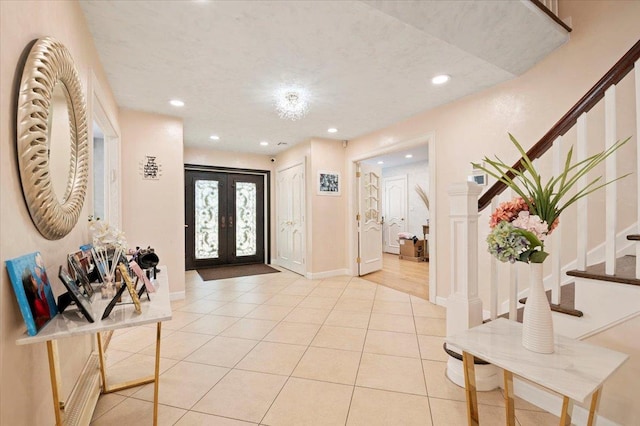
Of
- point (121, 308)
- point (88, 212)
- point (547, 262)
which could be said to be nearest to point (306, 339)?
point (121, 308)

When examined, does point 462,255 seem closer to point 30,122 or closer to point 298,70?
point 298,70

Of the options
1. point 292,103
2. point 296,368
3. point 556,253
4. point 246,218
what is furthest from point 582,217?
point 246,218

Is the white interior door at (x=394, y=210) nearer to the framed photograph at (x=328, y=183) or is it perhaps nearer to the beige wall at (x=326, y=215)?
the beige wall at (x=326, y=215)

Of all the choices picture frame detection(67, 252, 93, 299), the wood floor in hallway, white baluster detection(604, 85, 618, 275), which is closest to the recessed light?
white baluster detection(604, 85, 618, 275)

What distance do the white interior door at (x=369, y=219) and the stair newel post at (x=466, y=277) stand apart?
10.1ft

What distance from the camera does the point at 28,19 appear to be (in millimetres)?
1029

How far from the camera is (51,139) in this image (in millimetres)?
1177

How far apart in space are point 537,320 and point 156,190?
386 centimetres

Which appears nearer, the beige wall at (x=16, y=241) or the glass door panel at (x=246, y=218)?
the beige wall at (x=16, y=241)

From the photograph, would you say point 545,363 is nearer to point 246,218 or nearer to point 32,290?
point 32,290

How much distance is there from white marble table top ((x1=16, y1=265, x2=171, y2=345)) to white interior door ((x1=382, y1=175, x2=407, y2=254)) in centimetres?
671

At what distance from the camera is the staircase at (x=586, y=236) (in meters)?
1.33

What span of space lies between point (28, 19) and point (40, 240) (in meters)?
0.85

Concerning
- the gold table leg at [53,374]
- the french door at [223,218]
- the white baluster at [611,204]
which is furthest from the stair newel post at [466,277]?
the french door at [223,218]
